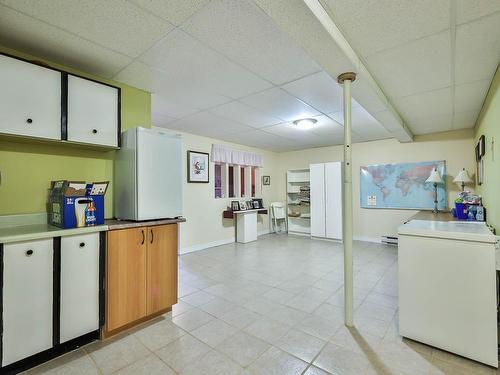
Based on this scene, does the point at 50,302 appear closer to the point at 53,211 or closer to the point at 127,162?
the point at 53,211

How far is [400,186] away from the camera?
17.4ft

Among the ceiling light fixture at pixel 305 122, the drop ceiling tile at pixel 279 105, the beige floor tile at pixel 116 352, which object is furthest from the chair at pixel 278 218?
the beige floor tile at pixel 116 352

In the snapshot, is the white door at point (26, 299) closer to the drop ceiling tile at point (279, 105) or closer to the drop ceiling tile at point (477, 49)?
the drop ceiling tile at point (279, 105)

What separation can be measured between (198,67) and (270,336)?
248 centimetres

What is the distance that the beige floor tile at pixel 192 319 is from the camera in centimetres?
226

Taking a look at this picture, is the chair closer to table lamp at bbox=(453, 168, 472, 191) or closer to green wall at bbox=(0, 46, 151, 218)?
table lamp at bbox=(453, 168, 472, 191)

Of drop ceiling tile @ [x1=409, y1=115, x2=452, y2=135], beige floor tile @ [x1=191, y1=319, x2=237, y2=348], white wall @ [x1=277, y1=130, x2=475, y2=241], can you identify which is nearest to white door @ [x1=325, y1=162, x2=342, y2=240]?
white wall @ [x1=277, y1=130, x2=475, y2=241]

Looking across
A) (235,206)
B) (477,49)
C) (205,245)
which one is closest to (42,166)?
(205,245)

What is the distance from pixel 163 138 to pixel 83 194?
2.82ft

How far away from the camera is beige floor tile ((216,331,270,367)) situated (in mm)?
1807

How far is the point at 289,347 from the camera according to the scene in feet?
6.33

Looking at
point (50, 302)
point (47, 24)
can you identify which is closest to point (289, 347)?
point (50, 302)

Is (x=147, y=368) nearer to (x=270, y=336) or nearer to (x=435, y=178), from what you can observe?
(x=270, y=336)

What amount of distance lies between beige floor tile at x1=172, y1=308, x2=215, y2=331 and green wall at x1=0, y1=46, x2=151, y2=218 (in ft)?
4.14
